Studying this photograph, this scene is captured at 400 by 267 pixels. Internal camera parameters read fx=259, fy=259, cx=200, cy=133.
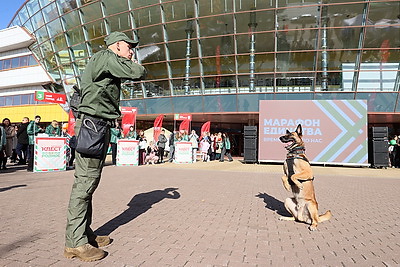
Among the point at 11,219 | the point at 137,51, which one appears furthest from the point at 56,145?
the point at 137,51

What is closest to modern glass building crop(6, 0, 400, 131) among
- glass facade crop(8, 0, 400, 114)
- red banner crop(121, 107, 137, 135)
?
glass facade crop(8, 0, 400, 114)

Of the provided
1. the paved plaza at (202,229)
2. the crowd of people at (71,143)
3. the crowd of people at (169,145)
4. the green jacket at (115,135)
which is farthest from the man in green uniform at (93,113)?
the crowd of people at (169,145)

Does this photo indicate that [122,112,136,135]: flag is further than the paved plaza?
Yes

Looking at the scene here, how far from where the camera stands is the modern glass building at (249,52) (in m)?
18.4

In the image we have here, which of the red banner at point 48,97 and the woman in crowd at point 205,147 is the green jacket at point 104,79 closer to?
the red banner at point 48,97

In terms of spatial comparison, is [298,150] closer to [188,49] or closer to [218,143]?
[218,143]

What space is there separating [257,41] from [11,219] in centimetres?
1929

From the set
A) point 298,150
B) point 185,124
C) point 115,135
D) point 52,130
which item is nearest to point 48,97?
point 52,130

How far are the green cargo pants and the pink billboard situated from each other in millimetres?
12142

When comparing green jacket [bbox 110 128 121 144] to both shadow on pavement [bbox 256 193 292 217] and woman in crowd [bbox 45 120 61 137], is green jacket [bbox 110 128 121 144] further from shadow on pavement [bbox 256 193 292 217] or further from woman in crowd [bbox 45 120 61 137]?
shadow on pavement [bbox 256 193 292 217]

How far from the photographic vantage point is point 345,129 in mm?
13203

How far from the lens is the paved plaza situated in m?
2.62

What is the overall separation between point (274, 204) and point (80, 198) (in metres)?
3.86

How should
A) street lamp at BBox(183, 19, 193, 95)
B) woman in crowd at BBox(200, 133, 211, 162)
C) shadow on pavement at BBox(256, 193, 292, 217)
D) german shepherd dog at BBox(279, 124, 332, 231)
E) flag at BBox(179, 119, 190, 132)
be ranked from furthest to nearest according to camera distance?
street lamp at BBox(183, 19, 193, 95) < flag at BBox(179, 119, 190, 132) < woman in crowd at BBox(200, 133, 211, 162) < shadow on pavement at BBox(256, 193, 292, 217) < german shepherd dog at BBox(279, 124, 332, 231)
